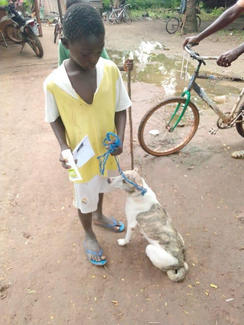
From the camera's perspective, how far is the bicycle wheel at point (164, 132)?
344 centimetres

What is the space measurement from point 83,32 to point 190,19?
38.9 feet

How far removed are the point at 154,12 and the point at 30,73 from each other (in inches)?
614

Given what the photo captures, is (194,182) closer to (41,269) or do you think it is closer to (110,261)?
(110,261)

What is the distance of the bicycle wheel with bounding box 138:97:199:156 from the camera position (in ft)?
11.3

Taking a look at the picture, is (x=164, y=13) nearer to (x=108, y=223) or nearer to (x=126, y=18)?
(x=126, y=18)

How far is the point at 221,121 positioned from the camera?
12.0ft

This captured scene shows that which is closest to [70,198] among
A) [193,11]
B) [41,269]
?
[41,269]

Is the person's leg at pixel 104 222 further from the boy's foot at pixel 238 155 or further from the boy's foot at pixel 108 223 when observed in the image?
the boy's foot at pixel 238 155

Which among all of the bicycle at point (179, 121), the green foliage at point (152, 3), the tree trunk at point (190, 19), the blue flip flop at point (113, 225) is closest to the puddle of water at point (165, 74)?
the bicycle at point (179, 121)

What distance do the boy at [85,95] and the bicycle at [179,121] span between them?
167cm

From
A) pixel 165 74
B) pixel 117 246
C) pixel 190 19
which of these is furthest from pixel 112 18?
pixel 117 246

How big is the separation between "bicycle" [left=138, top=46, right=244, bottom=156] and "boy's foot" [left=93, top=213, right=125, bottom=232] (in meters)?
1.29

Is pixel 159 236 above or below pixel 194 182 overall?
above

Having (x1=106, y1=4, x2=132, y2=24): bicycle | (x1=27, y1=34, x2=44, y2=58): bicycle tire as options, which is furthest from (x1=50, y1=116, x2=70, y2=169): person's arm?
(x1=106, y1=4, x2=132, y2=24): bicycle
